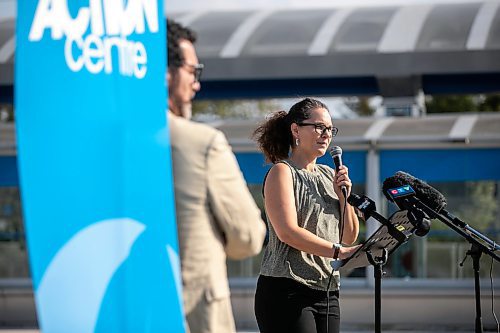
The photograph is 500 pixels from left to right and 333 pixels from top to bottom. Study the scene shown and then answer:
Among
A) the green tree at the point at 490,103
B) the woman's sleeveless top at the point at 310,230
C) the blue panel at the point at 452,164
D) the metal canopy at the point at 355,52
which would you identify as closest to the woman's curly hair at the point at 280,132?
the woman's sleeveless top at the point at 310,230

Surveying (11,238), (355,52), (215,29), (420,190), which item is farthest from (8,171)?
(420,190)

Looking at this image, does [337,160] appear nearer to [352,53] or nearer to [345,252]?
[345,252]

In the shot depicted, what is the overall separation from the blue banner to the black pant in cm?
169

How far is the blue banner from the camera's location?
289cm

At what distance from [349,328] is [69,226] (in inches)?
377

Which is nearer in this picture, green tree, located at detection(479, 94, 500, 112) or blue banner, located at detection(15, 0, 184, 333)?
blue banner, located at detection(15, 0, 184, 333)

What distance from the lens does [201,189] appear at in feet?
10.4

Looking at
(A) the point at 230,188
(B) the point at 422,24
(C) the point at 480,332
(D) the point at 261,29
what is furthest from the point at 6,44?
(A) the point at 230,188

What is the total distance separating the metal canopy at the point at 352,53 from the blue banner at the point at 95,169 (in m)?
12.4

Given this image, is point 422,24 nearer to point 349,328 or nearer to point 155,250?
point 349,328

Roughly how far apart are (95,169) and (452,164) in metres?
10.1

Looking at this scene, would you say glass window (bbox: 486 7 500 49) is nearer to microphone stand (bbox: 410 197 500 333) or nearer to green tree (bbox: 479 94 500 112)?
microphone stand (bbox: 410 197 500 333)

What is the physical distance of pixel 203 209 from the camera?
316 cm

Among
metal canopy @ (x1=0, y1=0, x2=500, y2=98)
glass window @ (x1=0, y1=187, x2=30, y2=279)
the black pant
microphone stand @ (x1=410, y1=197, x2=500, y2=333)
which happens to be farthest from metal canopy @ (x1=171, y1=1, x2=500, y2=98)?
the black pant
